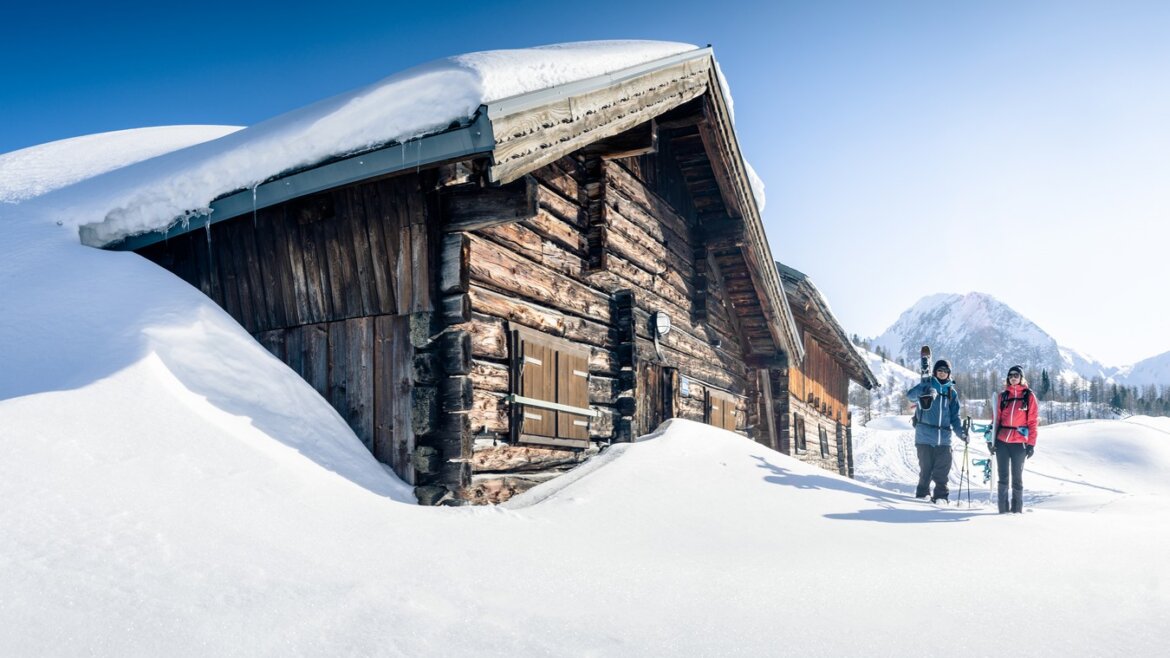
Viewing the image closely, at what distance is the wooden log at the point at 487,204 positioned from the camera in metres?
4.95

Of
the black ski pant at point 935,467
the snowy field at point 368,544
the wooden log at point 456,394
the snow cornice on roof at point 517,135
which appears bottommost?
the black ski pant at point 935,467

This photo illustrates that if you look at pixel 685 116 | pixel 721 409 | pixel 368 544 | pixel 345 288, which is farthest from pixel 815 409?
pixel 368 544

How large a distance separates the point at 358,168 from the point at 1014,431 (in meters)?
6.81

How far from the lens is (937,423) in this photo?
8.20 metres

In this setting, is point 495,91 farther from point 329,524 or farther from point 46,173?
point 46,173

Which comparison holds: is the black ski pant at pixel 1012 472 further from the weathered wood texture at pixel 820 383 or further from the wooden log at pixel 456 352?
the weathered wood texture at pixel 820 383

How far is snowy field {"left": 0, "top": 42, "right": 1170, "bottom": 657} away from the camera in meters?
2.39

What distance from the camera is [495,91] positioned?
431cm

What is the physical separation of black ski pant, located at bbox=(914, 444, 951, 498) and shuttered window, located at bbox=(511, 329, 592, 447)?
429 centimetres

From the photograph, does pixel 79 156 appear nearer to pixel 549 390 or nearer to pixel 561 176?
pixel 561 176

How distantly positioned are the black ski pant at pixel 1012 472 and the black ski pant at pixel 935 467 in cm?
76

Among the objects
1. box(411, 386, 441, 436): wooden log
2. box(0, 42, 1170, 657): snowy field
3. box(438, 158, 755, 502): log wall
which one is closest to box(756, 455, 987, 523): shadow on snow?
box(0, 42, 1170, 657): snowy field

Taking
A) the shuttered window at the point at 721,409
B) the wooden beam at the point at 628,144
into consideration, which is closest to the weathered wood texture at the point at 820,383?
the shuttered window at the point at 721,409

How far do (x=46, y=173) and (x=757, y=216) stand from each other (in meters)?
8.99
